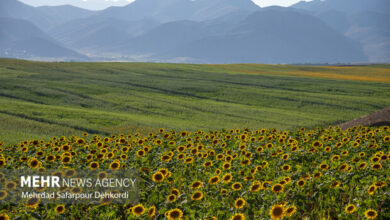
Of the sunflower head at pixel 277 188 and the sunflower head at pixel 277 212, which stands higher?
the sunflower head at pixel 277 188

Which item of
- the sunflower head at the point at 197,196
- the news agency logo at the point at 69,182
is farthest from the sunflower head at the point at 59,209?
the sunflower head at the point at 197,196

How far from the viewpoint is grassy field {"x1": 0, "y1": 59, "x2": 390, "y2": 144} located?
1183 inches

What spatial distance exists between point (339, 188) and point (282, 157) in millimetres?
2250

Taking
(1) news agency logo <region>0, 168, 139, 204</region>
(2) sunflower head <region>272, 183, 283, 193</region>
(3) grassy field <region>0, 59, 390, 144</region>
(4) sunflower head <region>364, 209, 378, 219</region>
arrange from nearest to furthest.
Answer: (4) sunflower head <region>364, 209, 378, 219</region> → (2) sunflower head <region>272, 183, 283, 193</region> → (1) news agency logo <region>0, 168, 139, 204</region> → (3) grassy field <region>0, 59, 390, 144</region>

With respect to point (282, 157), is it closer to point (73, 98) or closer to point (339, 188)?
point (339, 188)

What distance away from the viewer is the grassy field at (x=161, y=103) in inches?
1183

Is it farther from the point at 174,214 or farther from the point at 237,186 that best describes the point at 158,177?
the point at 174,214

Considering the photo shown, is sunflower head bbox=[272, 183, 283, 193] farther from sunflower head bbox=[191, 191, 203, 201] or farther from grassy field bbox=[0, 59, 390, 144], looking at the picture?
grassy field bbox=[0, 59, 390, 144]

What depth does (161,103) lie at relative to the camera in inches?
1687

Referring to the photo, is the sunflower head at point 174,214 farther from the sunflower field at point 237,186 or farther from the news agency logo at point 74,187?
the news agency logo at point 74,187

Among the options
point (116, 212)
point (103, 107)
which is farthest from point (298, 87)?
point (116, 212)

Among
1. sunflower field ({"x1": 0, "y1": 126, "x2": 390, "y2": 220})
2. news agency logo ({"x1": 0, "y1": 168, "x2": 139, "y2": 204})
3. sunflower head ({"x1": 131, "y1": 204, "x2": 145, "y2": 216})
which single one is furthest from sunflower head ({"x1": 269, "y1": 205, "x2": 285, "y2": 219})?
news agency logo ({"x1": 0, "y1": 168, "x2": 139, "y2": 204})

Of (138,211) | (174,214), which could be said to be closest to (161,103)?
(138,211)

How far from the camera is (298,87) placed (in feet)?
195
